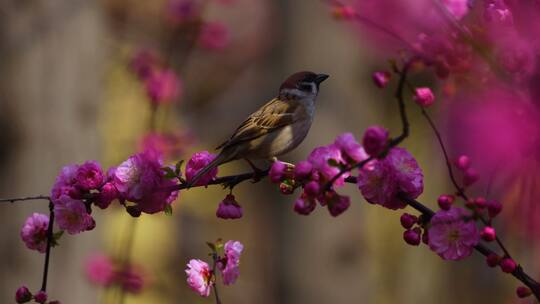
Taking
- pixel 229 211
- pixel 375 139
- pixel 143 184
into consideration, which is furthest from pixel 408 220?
pixel 143 184

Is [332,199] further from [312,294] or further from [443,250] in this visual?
[312,294]

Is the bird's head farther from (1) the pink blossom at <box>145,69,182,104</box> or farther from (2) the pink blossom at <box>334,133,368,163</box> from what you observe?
(1) the pink blossom at <box>145,69,182,104</box>

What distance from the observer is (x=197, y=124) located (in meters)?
8.02

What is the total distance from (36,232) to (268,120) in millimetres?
762

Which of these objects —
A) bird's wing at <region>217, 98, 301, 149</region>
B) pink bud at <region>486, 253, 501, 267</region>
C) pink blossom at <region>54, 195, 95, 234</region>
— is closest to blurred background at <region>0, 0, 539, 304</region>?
bird's wing at <region>217, 98, 301, 149</region>

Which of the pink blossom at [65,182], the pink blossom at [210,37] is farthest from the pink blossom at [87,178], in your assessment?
the pink blossom at [210,37]

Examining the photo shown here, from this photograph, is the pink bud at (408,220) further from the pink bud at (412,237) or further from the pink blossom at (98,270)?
→ the pink blossom at (98,270)

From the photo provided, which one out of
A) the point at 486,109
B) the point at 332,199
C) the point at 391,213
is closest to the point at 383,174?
the point at 332,199

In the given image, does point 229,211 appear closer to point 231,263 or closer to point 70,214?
point 231,263

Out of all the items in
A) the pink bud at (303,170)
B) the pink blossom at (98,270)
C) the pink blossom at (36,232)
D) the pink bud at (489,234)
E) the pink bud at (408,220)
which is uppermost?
the pink bud at (303,170)

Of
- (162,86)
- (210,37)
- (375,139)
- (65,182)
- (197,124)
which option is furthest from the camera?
(197,124)

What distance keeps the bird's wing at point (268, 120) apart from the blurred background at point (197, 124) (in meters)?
0.28

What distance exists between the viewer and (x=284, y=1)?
5062 mm

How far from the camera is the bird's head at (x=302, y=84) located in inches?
94.7
